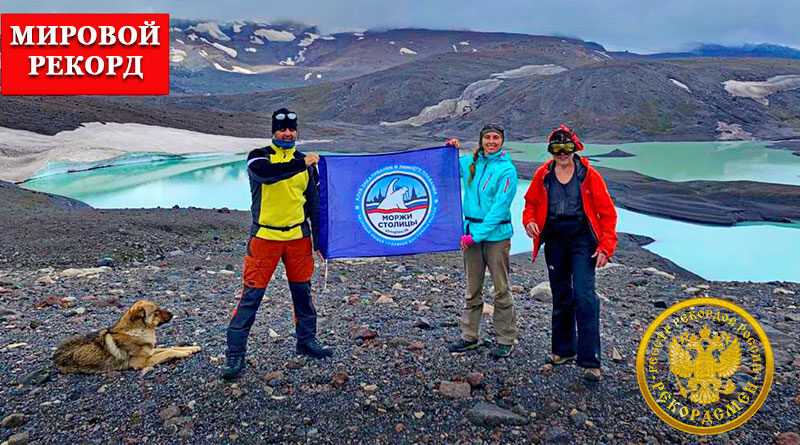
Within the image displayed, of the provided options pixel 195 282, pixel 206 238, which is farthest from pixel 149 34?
pixel 195 282

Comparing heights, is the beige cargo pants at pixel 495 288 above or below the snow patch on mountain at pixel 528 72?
below

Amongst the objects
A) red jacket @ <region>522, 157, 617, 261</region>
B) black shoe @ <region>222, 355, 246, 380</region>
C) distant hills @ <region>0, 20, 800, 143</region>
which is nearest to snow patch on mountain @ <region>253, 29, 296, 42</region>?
distant hills @ <region>0, 20, 800, 143</region>

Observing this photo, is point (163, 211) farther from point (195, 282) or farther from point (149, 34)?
point (149, 34)

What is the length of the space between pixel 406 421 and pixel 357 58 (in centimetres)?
16627

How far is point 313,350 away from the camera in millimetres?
5145

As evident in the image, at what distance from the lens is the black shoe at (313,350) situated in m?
5.14

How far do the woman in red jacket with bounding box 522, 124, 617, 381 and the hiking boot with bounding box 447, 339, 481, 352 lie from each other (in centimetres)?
84

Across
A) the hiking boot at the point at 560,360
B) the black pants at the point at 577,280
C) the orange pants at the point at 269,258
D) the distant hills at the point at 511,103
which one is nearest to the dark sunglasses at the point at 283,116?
the orange pants at the point at 269,258

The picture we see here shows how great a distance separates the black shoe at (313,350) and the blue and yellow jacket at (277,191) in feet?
3.28

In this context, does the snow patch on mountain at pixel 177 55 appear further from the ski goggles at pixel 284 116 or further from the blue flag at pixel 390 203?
the ski goggles at pixel 284 116

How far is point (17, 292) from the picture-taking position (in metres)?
7.21

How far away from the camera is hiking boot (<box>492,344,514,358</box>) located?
516 cm

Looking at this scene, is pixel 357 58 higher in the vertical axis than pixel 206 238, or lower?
higher

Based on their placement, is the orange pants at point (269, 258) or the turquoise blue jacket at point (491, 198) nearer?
the orange pants at point (269, 258)
